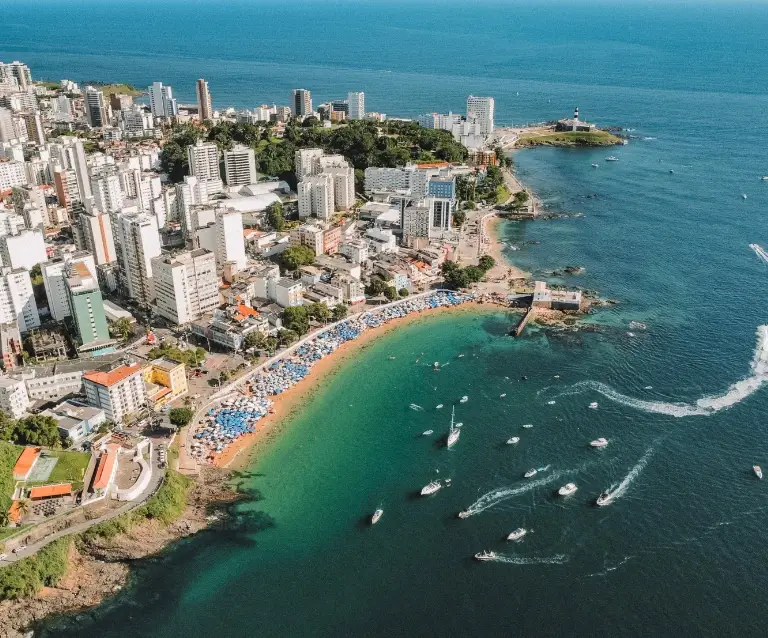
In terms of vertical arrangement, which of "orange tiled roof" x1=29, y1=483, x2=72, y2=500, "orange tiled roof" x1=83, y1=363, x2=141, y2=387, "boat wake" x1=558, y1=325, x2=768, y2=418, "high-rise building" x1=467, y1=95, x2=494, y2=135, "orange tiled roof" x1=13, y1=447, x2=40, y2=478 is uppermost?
"high-rise building" x1=467, y1=95, x2=494, y2=135

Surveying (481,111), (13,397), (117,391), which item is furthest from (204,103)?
(117,391)

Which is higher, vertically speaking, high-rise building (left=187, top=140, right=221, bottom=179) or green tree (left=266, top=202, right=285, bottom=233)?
high-rise building (left=187, top=140, right=221, bottom=179)

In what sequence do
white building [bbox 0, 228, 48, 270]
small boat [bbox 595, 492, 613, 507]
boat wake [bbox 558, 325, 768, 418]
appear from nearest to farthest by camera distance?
small boat [bbox 595, 492, 613, 507] → boat wake [bbox 558, 325, 768, 418] → white building [bbox 0, 228, 48, 270]

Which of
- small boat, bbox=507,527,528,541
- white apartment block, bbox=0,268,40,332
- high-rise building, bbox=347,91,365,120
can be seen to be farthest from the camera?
high-rise building, bbox=347,91,365,120

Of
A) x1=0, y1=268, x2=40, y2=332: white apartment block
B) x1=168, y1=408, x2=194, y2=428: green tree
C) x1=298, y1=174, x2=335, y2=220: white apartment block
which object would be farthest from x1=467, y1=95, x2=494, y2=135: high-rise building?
x1=168, y1=408, x2=194, y2=428: green tree

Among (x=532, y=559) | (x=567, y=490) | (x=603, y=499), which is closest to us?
(x=532, y=559)

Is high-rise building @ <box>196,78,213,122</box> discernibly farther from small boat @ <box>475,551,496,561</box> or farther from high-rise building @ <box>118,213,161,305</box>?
small boat @ <box>475,551,496,561</box>

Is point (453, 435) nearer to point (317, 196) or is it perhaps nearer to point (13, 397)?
point (13, 397)
